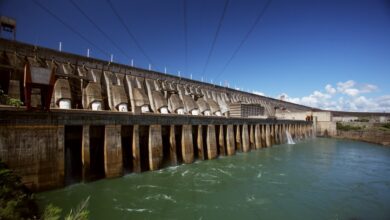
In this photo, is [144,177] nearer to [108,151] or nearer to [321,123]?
[108,151]

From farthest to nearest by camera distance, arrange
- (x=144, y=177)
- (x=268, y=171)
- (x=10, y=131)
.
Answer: (x=268, y=171) < (x=144, y=177) < (x=10, y=131)

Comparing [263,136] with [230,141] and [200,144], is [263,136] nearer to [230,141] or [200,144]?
[230,141]

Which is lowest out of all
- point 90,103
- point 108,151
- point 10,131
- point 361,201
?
point 361,201

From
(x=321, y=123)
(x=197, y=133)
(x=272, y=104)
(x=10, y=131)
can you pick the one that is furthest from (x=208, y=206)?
(x=272, y=104)

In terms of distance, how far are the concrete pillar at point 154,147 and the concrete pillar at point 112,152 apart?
3122 mm

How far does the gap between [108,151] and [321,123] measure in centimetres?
6331

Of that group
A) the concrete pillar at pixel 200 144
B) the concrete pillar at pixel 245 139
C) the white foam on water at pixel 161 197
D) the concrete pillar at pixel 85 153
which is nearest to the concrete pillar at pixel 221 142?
the concrete pillar at pixel 200 144

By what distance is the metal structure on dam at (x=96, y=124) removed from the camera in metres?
12.6

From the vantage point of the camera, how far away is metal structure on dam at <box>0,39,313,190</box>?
41.2 ft

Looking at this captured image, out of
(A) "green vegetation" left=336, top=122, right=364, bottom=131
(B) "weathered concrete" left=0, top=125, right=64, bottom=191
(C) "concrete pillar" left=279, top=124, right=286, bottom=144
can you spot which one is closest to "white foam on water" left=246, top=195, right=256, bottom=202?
(B) "weathered concrete" left=0, top=125, right=64, bottom=191

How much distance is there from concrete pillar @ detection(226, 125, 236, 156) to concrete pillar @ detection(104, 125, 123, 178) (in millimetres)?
15582

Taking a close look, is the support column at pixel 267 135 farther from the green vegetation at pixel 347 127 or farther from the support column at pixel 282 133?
the green vegetation at pixel 347 127

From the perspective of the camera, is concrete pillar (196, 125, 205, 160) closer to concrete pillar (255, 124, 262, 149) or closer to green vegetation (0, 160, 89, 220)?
concrete pillar (255, 124, 262, 149)

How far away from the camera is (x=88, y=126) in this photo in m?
15.1
